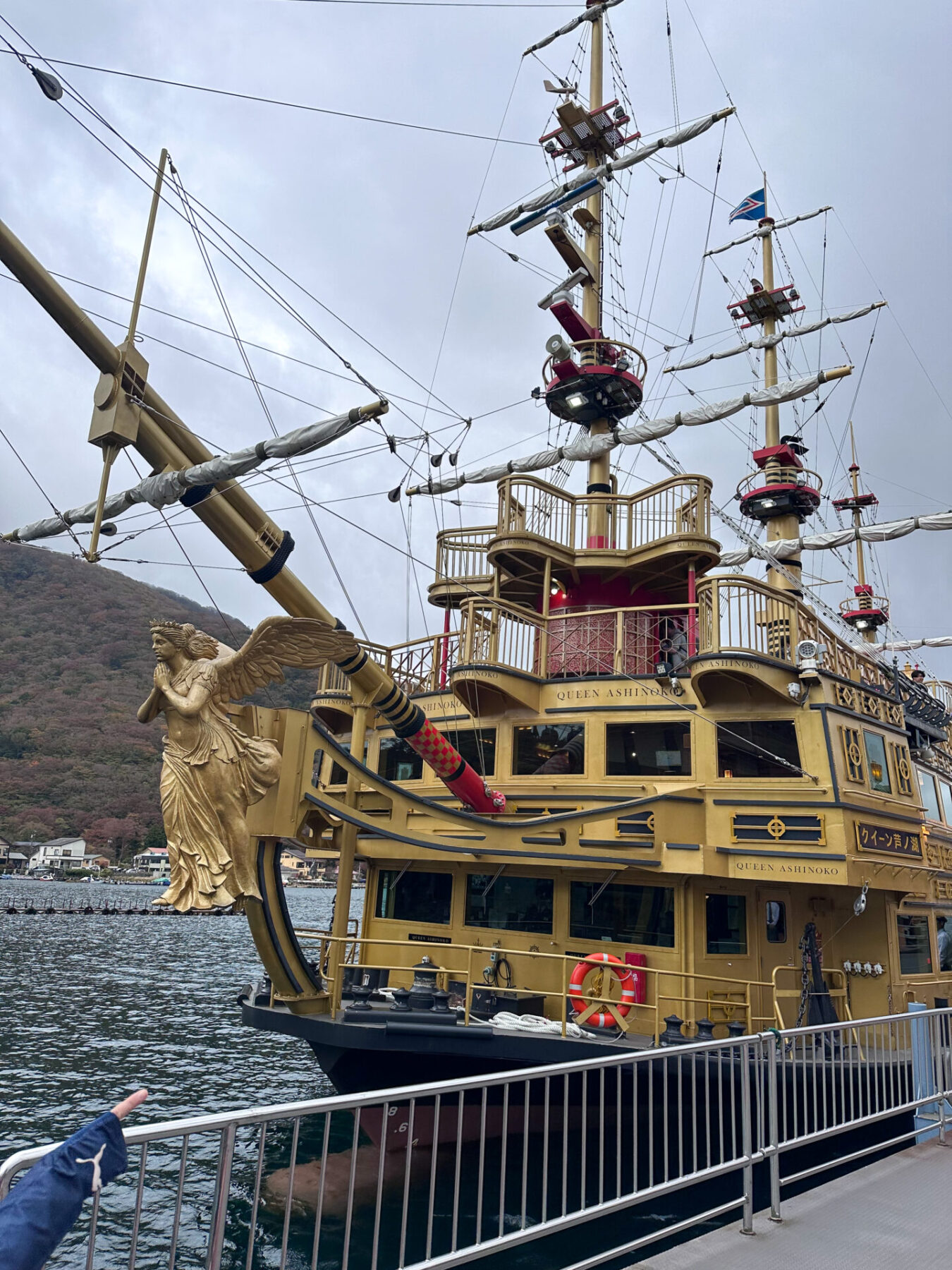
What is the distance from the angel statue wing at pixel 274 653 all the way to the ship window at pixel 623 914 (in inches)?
200

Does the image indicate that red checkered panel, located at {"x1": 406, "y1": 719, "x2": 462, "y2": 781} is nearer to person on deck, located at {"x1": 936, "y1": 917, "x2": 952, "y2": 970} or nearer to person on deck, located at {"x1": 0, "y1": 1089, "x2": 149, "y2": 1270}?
person on deck, located at {"x1": 0, "y1": 1089, "x2": 149, "y2": 1270}

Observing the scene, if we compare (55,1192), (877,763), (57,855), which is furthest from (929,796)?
(57,855)

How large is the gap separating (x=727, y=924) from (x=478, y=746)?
4.45m

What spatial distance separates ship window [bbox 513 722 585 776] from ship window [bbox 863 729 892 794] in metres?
4.00

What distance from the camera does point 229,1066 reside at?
17812mm

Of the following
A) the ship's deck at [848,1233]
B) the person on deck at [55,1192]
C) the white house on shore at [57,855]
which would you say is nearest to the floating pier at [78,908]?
the white house on shore at [57,855]

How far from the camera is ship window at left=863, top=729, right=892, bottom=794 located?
1225 centimetres

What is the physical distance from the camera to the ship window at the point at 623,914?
11.6 m

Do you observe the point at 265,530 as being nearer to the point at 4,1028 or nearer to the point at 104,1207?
the point at 104,1207

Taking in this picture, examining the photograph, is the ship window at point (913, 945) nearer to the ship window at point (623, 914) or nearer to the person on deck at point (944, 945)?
the person on deck at point (944, 945)

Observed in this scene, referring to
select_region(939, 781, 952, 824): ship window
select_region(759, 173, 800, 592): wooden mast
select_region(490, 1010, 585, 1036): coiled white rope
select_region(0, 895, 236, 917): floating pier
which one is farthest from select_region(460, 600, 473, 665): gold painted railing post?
select_region(0, 895, 236, 917): floating pier

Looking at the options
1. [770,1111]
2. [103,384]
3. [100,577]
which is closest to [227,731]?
[103,384]

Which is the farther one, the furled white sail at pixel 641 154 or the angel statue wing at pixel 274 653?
the furled white sail at pixel 641 154

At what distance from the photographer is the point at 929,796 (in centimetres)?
1567
